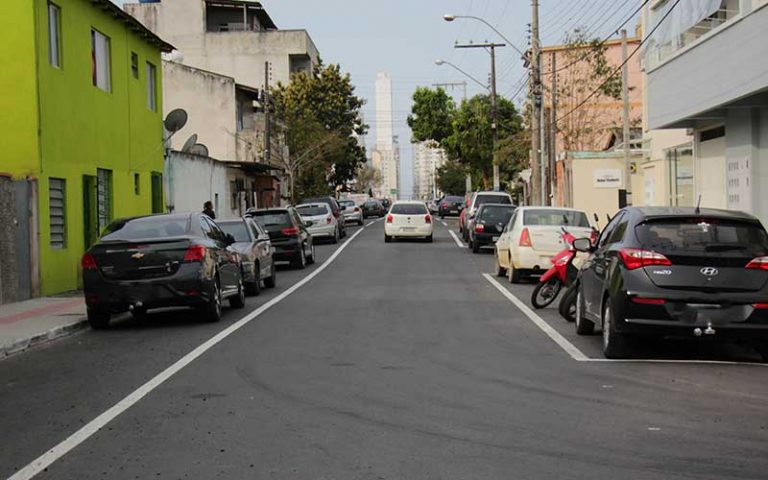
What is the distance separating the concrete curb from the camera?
1215 cm

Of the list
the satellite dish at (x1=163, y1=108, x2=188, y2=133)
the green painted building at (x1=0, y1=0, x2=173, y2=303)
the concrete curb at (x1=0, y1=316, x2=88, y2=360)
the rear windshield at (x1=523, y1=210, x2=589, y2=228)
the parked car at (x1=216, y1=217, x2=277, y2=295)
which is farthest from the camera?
the satellite dish at (x1=163, y1=108, x2=188, y2=133)

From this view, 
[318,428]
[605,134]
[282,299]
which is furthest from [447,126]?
[318,428]

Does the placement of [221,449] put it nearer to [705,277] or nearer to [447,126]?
[705,277]

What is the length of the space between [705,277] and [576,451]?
13.5ft

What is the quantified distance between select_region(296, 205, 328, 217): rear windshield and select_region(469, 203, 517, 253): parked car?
7.83 m

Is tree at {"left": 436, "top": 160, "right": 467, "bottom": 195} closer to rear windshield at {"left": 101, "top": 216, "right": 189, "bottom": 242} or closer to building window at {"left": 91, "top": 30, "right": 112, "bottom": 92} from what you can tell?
building window at {"left": 91, "top": 30, "right": 112, "bottom": 92}

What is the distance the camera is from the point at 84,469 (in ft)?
20.8

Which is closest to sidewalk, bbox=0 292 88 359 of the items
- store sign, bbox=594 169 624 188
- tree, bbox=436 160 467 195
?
store sign, bbox=594 169 624 188

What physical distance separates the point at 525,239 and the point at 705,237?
1003 cm

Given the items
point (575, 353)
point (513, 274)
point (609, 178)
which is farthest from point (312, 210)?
point (575, 353)

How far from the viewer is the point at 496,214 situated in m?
31.4

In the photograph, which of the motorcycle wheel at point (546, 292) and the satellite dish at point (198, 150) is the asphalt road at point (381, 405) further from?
the satellite dish at point (198, 150)

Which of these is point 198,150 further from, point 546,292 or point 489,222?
point 546,292

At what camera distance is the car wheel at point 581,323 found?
12547mm
